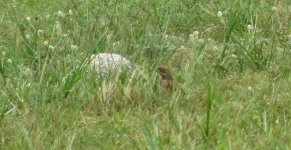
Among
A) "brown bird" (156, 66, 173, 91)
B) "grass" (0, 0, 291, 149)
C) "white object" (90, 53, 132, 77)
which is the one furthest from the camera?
"white object" (90, 53, 132, 77)

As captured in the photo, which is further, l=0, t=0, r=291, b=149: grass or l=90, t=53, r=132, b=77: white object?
l=90, t=53, r=132, b=77: white object

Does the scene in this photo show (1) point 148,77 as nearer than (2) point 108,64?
Yes

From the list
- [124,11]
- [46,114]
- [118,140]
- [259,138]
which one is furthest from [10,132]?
[124,11]

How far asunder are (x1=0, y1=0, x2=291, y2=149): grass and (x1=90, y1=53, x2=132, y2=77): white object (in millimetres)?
59

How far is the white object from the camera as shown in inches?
175

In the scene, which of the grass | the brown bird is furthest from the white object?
the brown bird

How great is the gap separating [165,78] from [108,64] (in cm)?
35

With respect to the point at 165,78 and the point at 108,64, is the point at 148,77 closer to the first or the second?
the point at 165,78

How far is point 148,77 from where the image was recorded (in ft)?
14.1

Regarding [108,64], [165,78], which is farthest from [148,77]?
[108,64]

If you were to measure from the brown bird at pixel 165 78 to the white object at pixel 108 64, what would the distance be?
9.1 inches

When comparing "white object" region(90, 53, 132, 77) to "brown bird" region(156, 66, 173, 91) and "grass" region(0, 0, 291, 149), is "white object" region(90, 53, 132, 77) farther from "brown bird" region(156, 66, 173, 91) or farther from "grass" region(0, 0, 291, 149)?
"brown bird" region(156, 66, 173, 91)

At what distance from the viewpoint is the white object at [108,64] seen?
4.45 m

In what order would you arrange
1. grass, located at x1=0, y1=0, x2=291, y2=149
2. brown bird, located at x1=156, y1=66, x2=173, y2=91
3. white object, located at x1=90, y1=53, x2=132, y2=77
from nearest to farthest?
grass, located at x1=0, y1=0, x2=291, y2=149, brown bird, located at x1=156, y1=66, x2=173, y2=91, white object, located at x1=90, y1=53, x2=132, y2=77
